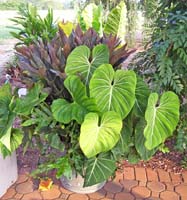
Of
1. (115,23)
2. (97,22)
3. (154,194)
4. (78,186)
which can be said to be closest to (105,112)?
(78,186)

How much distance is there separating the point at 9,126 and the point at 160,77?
3.20 feet

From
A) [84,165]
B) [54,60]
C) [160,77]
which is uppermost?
[54,60]

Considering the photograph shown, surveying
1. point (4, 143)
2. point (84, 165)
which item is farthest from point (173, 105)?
point (4, 143)

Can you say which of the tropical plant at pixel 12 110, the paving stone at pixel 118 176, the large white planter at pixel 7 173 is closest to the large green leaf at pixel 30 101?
the tropical plant at pixel 12 110

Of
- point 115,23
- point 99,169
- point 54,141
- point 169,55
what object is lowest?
point 99,169

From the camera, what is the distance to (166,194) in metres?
Answer: 2.01

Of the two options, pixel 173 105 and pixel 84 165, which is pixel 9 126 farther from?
pixel 173 105

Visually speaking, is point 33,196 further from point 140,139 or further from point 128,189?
point 140,139

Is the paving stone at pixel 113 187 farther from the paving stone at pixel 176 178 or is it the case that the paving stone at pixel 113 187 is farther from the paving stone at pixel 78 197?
the paving stone at pixel 176 178

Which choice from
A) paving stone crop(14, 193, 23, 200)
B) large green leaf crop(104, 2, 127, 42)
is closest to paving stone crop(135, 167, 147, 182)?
paving stone crop(14, 193, 23, 200)

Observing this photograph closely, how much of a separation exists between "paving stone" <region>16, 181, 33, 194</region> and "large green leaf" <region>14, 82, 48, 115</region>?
67cm

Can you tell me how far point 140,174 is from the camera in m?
2.23

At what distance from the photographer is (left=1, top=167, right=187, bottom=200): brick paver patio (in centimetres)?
198

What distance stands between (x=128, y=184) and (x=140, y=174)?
16 cm
